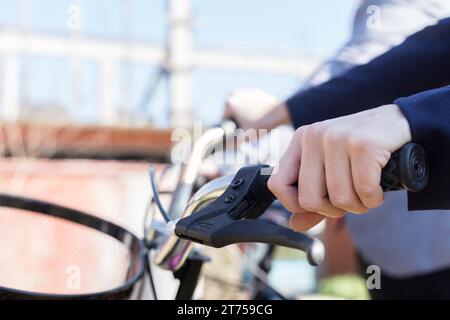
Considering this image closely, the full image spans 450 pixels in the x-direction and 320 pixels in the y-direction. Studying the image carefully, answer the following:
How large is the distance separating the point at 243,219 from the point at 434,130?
0.19m

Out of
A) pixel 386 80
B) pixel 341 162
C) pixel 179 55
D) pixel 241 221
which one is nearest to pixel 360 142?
pixel 341 162

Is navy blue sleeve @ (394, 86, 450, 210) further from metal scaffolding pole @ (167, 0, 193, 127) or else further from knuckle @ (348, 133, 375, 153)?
metal scaffolding pole @ (167, 0, 193, 127)

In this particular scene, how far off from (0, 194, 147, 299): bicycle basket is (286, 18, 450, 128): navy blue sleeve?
39cm

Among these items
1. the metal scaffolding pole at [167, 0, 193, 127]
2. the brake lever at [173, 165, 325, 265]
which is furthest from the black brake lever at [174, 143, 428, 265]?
the metal scaffolding pole at [167, 0, 193, 127]

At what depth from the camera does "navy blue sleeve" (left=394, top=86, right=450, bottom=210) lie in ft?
1.45

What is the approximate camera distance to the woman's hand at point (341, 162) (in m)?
0.43

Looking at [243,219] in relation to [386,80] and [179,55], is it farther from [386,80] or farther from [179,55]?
[179,55]

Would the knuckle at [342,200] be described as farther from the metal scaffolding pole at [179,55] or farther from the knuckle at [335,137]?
the metal scaffolding pole at [179,55]

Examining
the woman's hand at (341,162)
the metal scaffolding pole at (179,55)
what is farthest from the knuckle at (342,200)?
the metal scaffolding pole at (179,55)

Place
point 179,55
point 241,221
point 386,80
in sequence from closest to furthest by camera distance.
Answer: point 241,221
point 386,80
point 179,55

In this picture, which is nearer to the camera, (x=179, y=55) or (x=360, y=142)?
(x=360, y=142)

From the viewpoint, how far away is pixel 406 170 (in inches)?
16.3
